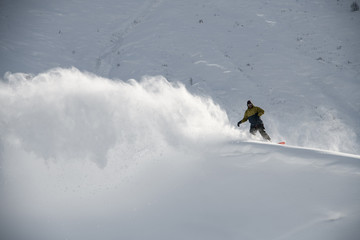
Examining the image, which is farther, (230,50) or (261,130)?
(230,50)

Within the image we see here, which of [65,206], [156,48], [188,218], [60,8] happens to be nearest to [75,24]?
[60,8]

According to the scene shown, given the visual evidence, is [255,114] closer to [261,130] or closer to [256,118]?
[256,118]

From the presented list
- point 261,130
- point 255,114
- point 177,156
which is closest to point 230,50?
point 255,114

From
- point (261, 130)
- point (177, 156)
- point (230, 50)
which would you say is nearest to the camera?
point (177, 156)

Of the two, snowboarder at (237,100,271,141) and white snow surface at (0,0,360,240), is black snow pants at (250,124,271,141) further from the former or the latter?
white snow surface at (0,0,360,240)

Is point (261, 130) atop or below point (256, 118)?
below

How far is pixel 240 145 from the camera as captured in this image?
628 centimetres

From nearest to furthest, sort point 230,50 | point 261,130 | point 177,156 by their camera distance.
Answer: point 177,156
point 261,130
point 230,50

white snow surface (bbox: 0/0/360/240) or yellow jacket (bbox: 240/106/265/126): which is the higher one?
yellow jacket (bbox: 240/106/265/126)

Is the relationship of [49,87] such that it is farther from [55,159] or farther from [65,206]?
[65,206]

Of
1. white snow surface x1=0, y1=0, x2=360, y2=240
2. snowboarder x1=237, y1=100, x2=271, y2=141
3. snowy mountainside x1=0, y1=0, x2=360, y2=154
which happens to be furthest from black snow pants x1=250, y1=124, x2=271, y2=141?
snowy mountainside x1=0, y1=0, x2=360, y2=154

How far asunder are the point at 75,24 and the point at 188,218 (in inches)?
769

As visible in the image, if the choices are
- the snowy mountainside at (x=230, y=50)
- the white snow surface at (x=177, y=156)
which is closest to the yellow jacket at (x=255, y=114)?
the white snow surface at (x=177, y=156)

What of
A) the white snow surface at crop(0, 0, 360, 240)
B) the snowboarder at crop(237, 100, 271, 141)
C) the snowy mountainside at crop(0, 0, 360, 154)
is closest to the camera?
the white snow surface at crop(0, 0, 360, 240)
